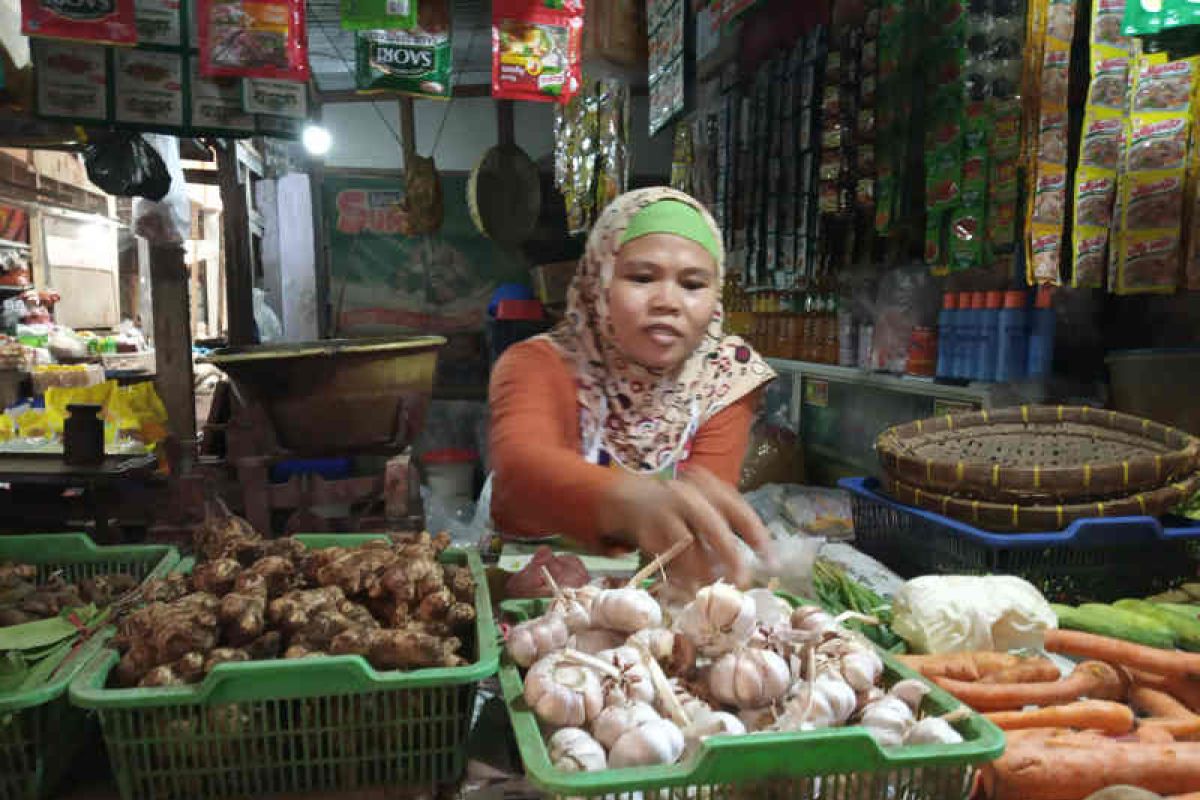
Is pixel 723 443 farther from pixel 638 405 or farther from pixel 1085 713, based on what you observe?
pixel 1085 713

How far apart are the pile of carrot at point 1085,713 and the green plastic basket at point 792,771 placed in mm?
174

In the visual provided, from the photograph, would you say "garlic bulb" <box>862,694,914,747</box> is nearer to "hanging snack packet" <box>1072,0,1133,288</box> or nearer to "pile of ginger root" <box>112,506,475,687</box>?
"pile of ginger root" <box>112,506,475,687</box>

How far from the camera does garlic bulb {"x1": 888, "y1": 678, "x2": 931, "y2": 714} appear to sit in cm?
112

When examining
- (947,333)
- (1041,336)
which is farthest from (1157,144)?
(947,333)

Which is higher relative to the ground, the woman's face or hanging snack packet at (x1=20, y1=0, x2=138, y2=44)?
hanging snack packet at (x1=20, y1=0, x2=138, y2=44)

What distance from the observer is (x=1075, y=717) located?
133cm

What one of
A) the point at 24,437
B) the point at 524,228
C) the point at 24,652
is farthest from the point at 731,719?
the point at 524,228

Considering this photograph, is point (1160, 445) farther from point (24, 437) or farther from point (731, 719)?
point (24, 437)

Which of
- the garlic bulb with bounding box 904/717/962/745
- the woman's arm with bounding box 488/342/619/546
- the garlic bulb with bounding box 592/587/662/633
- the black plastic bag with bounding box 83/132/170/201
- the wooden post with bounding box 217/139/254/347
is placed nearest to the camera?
the garlic bulb with bounding box 904/717/962/745

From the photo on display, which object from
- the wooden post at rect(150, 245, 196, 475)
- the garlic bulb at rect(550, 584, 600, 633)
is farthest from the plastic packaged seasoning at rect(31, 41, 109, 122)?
the garlic bulb at rect(550, 584, 600, 633)

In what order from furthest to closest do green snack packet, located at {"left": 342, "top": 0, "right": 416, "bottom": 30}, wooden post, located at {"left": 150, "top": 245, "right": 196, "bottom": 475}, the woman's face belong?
1. wooden post, located at {"left": 150, "top": 245, "right": 196, "bottom": 475}
2. green snack packet, located at {"left": 342, "top": 0, "right": 416, "bottom": 30}
3. the woman's face

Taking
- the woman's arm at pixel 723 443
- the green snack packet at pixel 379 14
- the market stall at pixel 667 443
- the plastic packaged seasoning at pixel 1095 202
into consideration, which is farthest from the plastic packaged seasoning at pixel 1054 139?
the green snack packet at pixel 379 14

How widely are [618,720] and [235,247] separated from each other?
18.4 ft

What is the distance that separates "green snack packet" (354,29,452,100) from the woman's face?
249 centimetres
